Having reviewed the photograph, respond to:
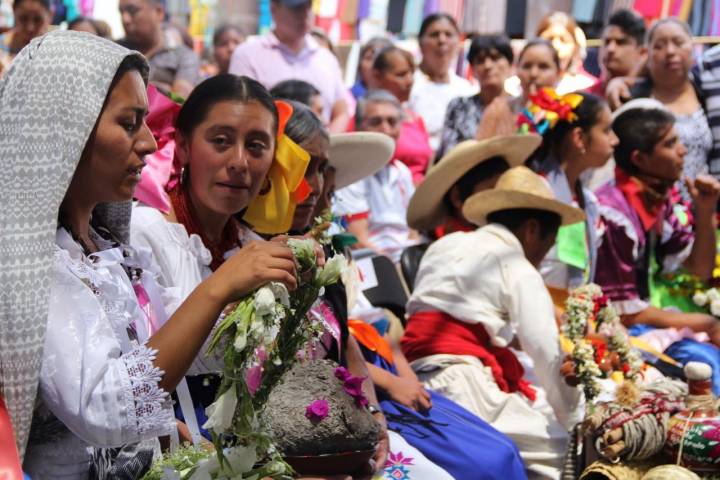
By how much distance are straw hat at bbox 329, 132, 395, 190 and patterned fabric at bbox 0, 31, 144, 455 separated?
2.50m

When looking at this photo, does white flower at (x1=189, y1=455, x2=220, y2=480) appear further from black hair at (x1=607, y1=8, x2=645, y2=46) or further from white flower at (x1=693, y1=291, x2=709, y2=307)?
black hair at (x1=607, y1=8, x2=645, y2=46)

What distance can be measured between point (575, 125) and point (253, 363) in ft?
13.7

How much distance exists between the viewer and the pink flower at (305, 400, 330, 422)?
109 inches

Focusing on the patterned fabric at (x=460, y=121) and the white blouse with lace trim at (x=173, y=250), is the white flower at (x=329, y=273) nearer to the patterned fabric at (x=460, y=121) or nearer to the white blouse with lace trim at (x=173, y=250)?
the white blouse with lace trim at (x=173, y=250)

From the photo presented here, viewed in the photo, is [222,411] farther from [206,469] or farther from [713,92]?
[713,92]

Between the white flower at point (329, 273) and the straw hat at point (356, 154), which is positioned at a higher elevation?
the white flower at point (329, 273)

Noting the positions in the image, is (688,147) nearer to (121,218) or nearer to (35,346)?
(121,218)

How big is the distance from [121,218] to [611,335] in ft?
8.32

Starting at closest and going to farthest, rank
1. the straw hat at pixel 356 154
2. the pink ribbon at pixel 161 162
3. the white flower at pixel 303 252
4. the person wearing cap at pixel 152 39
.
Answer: the white flower at pixel 303 252 → the pink ribbon at pixel 161 162 → the straw hat at pixel 356 154 → the person wearing cap at pixel 152 39

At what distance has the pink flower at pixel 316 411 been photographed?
2.76 m

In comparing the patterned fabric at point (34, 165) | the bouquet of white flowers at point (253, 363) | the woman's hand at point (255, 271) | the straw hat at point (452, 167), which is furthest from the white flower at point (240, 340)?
the straw hat at point (452, 167)

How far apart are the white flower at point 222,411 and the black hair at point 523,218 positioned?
292 centimetres

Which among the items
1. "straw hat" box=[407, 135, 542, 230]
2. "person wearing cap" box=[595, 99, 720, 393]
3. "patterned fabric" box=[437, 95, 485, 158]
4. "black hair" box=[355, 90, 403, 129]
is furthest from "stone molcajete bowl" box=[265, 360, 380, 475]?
"patterned fabric" box=[437, 95, 485, 158]

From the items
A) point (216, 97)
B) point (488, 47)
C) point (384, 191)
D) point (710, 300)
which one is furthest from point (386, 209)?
point (216, 97)
